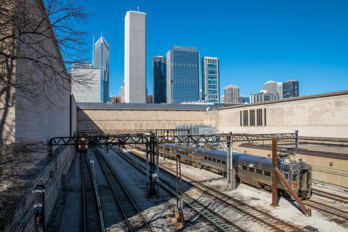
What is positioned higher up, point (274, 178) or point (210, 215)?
point (274, 178)

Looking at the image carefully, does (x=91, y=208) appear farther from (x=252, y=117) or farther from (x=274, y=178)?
(x=252, y=117)

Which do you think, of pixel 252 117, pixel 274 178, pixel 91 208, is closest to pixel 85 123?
pixel 252 117

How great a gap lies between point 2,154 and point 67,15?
462 cm

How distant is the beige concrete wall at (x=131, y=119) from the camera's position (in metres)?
61.9

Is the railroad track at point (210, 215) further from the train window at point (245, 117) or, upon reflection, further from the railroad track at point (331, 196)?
the train window at point (245, 117)

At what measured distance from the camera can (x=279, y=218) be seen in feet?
44.2

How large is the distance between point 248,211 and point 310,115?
2753 cm

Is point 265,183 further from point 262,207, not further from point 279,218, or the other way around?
point 279,218

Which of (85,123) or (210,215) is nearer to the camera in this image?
(210,215)

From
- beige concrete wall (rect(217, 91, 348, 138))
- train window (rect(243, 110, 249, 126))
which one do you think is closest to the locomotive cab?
beige concrete wall (rect(217, 91, 348, 138))

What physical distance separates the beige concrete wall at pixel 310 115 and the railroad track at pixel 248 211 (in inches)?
923

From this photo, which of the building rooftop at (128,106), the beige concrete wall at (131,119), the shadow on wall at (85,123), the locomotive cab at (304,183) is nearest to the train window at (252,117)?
the beige concrete wall at (131,119)

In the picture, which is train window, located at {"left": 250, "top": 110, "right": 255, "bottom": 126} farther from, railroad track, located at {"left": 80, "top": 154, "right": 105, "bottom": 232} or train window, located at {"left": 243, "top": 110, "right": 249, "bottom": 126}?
railroad track, located at {"left": 80, "top": 154, "right": 105, "bottom": 232}

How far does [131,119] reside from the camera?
65.6 m
